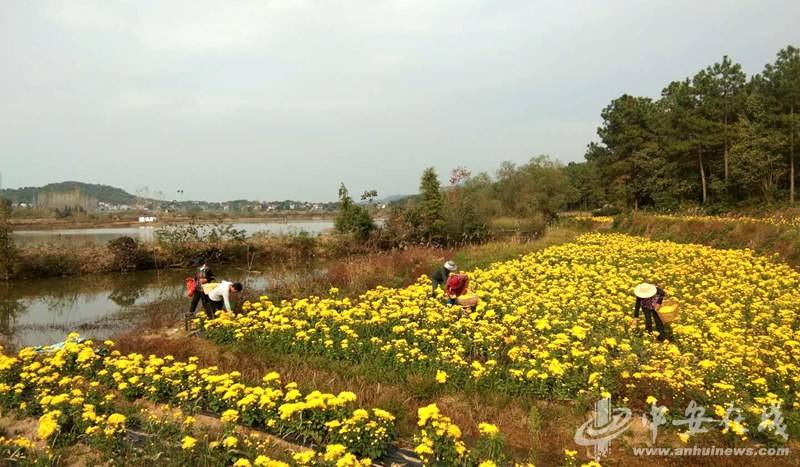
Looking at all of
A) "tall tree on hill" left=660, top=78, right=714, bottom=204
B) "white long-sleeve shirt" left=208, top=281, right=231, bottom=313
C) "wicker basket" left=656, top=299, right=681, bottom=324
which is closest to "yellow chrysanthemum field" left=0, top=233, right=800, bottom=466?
"wicker basket" left=656, top=299, right=681, bottom=324

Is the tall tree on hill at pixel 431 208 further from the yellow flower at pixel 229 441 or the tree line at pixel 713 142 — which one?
the yellow flower at pixel 229 441

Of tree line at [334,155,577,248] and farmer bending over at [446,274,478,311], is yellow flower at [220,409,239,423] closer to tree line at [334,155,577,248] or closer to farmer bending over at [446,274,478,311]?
farmer bending over at [446,274,478,311]

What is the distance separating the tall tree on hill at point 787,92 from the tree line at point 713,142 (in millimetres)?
63

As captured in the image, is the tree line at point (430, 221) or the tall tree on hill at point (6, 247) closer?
the tall tree on hill at point (6, 247)

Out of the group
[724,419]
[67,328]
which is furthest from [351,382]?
[67,328]

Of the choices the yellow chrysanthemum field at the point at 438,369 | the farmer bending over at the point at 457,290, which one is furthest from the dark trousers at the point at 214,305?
the farmer bending over at the point at 457,290

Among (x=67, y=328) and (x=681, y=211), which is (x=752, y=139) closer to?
(x=681, y=211)

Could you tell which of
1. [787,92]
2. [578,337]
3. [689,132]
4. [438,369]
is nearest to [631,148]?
[689,132]

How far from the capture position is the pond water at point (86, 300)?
1219 cm

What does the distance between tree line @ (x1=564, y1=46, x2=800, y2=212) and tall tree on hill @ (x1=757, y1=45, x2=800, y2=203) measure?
0.21ft

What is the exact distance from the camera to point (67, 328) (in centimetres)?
1248

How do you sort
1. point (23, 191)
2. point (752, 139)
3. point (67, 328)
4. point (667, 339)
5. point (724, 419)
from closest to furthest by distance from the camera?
point (724, 419) → point (667, 339) → point (67, 328) → point (752, 139) → point (23, 191)

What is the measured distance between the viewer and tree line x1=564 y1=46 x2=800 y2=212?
2923 centimetres

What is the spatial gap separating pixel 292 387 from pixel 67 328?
10647mm
